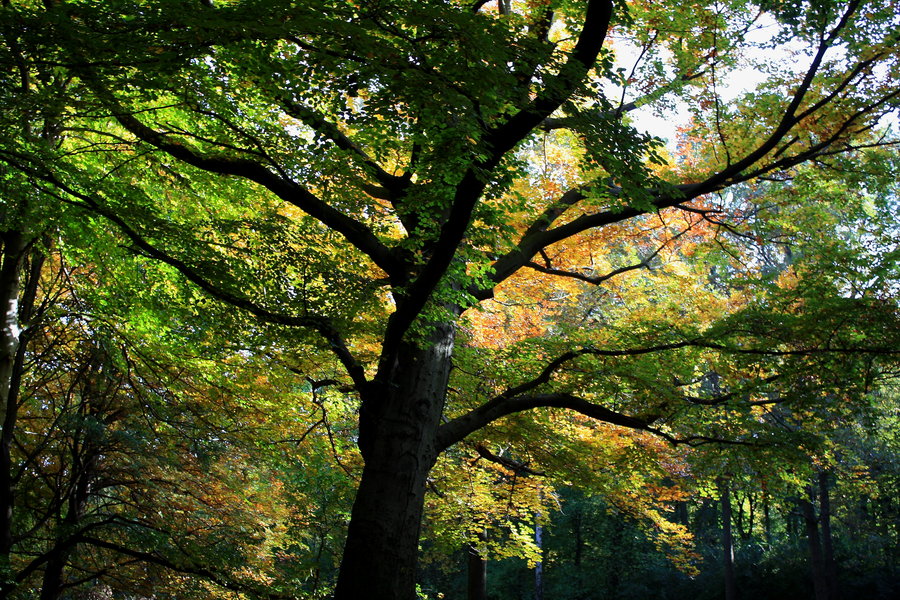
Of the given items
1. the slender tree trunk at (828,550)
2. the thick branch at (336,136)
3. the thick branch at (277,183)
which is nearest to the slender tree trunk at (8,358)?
the thick branch at (277,183)

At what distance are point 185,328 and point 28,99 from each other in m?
2.53

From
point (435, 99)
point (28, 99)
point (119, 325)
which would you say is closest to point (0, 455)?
point (119, 325)

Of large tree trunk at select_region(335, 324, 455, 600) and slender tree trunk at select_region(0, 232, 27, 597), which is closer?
large tree trunk at select_region(335, 324, 455, 600)

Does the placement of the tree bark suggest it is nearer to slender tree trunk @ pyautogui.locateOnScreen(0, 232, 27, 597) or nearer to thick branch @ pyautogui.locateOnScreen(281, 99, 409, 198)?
slender tree trunk @ pyautogui.locateOnScreen(0, 232, 27, 597)

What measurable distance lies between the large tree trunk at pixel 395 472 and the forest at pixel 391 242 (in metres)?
0.02

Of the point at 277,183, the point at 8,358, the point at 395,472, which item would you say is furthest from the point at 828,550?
the point at 8,358

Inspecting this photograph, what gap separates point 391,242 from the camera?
5.59 m

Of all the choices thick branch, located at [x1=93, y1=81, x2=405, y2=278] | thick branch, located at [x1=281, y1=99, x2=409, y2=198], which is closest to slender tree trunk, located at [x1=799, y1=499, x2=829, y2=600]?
thick branch, located at [x1=281, y1=99, x2=409, y2=198]

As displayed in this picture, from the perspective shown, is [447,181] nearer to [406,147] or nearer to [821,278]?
[406,147]

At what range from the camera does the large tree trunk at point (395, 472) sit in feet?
15.3

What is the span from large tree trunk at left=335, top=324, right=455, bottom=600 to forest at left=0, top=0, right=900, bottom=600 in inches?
0.9

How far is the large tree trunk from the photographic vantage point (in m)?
4.67

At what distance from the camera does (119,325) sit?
7.29 meters

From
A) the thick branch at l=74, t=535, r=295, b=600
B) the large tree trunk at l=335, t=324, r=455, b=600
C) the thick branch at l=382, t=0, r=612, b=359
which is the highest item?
the thick branch at l=382, t=0, r=612, b=359
